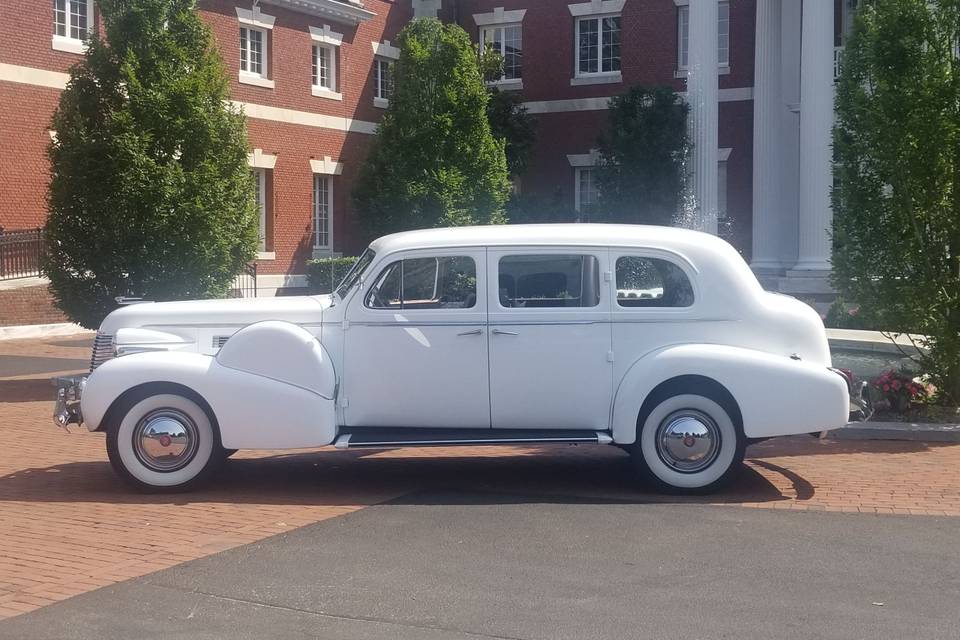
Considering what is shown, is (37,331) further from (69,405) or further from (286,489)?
(286,489)

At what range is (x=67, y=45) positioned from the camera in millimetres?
25656

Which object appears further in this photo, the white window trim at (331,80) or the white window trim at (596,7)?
the white window trim at (596,7)

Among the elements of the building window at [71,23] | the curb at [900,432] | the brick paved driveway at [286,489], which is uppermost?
the building window at [71,23]

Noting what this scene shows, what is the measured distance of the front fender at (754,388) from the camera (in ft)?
27.6

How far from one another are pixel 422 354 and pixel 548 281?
1058mm

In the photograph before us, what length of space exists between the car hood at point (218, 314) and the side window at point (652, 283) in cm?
216

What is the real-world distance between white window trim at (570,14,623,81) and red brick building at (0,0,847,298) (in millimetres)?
40

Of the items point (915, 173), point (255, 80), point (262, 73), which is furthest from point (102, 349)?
point (262, 73)

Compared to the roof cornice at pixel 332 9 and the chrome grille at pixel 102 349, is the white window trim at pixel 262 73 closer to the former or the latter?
the roof cornice at pixel 332 9

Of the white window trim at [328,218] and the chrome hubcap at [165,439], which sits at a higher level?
the white window trim at [328,218]

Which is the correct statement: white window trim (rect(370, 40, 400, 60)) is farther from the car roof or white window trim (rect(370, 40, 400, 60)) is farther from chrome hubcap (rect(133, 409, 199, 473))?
chrome hubcap (rect(133, 409, 199, 473))

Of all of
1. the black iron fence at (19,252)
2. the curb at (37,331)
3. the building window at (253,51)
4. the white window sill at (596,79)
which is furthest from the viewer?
the white window sill at (596,79)

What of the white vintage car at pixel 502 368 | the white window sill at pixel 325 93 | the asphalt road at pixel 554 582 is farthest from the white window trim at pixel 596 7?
the asphalt road at pixel 554 582

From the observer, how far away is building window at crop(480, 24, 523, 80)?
35.5m
